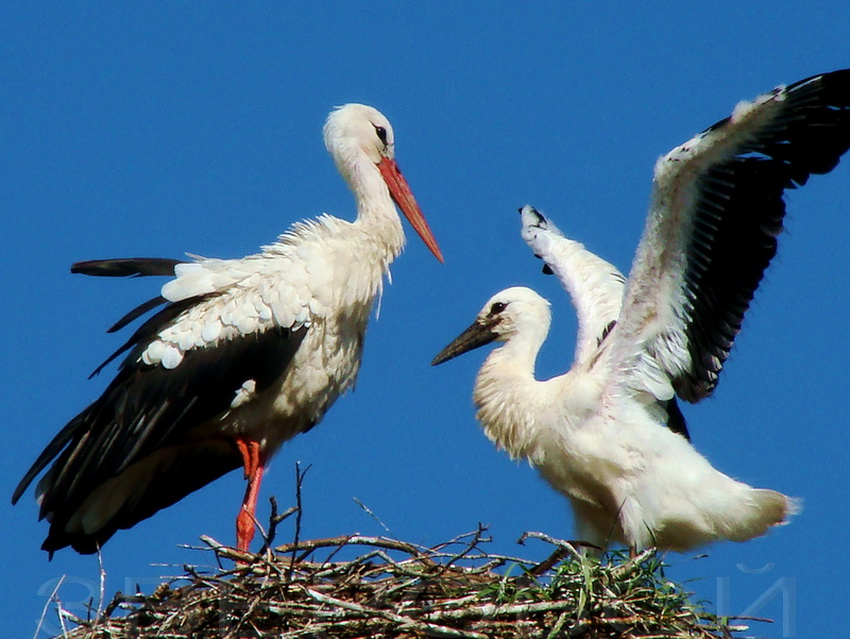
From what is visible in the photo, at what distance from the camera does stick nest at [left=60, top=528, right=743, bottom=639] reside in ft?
23.3

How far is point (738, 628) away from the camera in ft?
24.5

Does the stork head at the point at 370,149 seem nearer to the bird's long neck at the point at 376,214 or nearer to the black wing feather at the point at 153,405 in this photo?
the bird's long neck at the point at 376,214

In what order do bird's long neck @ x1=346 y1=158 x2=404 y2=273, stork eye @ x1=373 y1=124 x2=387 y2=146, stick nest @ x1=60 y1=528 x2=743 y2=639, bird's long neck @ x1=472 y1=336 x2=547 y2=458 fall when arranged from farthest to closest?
stork eye @ x1=373 y1=124 x2=387 y2=146, bird's long neck @ x1=346 y1=158 x2=404 y2=273, bird's long neck @ x1=472 y1=336 x2=547 y2=458, stick nest @ x1=60 y1=528 x2=743 y2=639

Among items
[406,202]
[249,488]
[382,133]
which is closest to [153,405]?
[249,488]

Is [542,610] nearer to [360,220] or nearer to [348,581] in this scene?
[348,581]

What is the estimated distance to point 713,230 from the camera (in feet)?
26.7

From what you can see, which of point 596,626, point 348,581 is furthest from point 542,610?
point 348,581

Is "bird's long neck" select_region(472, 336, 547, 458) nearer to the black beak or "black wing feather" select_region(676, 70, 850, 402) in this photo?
the black beak

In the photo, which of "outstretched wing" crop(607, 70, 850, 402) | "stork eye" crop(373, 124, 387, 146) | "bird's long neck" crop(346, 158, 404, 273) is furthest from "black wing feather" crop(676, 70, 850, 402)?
"stork eye" crop(373, 124, 387, 146)

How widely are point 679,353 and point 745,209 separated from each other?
767 mm

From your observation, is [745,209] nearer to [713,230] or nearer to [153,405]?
[713,230]

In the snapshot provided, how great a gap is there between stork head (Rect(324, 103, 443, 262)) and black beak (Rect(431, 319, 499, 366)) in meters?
0.43

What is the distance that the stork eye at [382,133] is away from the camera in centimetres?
957

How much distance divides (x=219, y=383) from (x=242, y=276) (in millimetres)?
550
